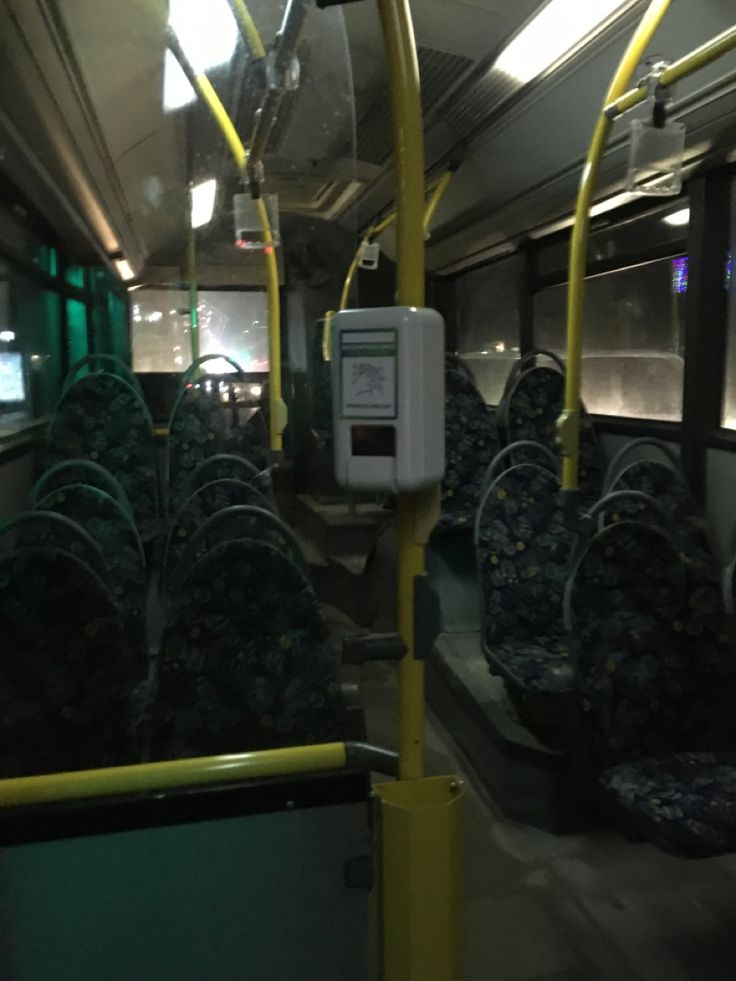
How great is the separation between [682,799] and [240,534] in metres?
1.32

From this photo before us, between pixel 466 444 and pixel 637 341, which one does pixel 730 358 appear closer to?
pixel 637 341

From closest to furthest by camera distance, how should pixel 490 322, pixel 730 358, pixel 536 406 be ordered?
pixel 730 358
pixel 536 406
pixel 490 322

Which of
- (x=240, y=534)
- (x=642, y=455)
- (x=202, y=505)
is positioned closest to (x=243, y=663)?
(x=240, y=534)

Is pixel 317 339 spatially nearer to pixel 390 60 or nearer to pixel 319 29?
pixel 319 29

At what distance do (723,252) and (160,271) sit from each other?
3.37 meters

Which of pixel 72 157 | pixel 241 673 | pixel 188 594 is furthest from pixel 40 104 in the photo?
pixel 241 673

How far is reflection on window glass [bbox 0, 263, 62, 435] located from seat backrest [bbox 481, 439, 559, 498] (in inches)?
75.9

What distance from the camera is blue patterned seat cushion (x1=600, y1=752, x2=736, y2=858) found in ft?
5.61

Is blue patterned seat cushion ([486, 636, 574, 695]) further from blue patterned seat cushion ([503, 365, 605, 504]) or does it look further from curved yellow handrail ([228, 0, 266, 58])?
curved yellow handrail ([228, 0, 266, 58])

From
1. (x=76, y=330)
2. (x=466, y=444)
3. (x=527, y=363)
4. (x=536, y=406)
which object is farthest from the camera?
(x=76, y=330)

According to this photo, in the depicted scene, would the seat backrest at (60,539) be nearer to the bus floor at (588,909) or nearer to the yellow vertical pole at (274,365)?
the yellow vertical pole at (274,365)

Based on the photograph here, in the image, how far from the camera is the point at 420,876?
1.05 meters

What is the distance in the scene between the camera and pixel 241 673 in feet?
5.68

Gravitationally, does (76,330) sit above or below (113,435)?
above
